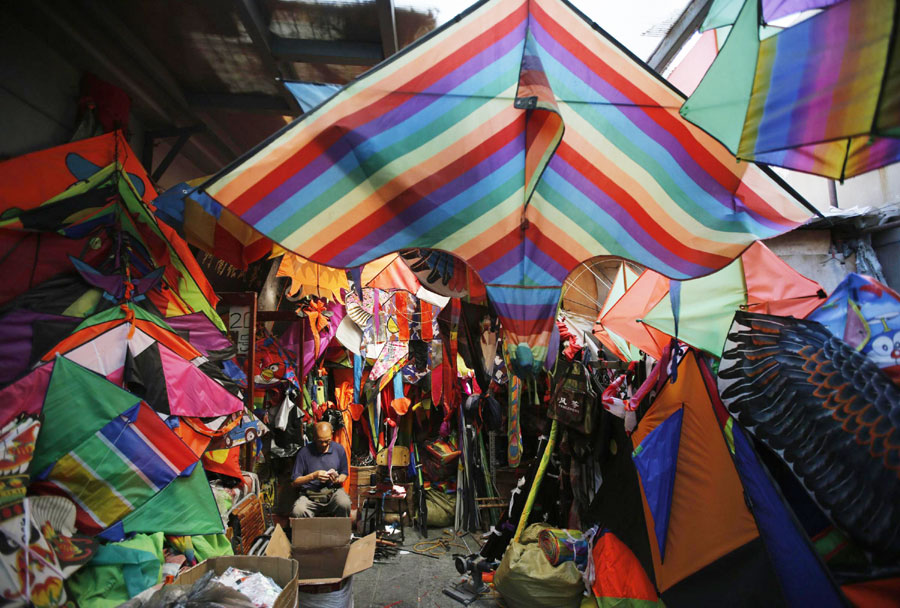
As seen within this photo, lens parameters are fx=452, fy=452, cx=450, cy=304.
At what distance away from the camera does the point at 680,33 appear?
2633 mm

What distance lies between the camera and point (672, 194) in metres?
2.16

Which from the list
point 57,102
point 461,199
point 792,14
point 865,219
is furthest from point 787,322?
point 57,102

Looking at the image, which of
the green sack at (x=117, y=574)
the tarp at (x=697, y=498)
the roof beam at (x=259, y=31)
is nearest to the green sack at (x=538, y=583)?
the tarp at (x=697, y=498)

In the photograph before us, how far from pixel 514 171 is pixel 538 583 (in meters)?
3.46

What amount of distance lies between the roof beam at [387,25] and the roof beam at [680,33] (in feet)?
5.37

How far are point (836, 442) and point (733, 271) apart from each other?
135cm

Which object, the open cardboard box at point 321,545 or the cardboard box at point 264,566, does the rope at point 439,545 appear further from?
the cardboard box at point 264,566

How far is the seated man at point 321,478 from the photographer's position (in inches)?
175

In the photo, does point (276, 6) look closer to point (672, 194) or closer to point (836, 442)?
point (672, 194)

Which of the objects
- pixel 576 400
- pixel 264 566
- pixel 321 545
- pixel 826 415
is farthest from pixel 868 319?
pixel 321 545

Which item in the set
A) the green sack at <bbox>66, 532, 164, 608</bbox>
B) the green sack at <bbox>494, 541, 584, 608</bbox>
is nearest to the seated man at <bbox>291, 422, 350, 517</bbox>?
the green sack at <bbox>494, 541, 584, 608</bbox>

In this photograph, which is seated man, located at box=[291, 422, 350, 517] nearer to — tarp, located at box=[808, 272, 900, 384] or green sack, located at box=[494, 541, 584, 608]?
green sack, located at box=[494, 541, 584, 608]

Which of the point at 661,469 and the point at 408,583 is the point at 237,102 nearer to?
the point at 661,469

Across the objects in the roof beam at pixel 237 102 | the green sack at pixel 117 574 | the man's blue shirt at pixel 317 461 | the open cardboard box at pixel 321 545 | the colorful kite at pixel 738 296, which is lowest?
the open cardboard box at pixel 321 545
